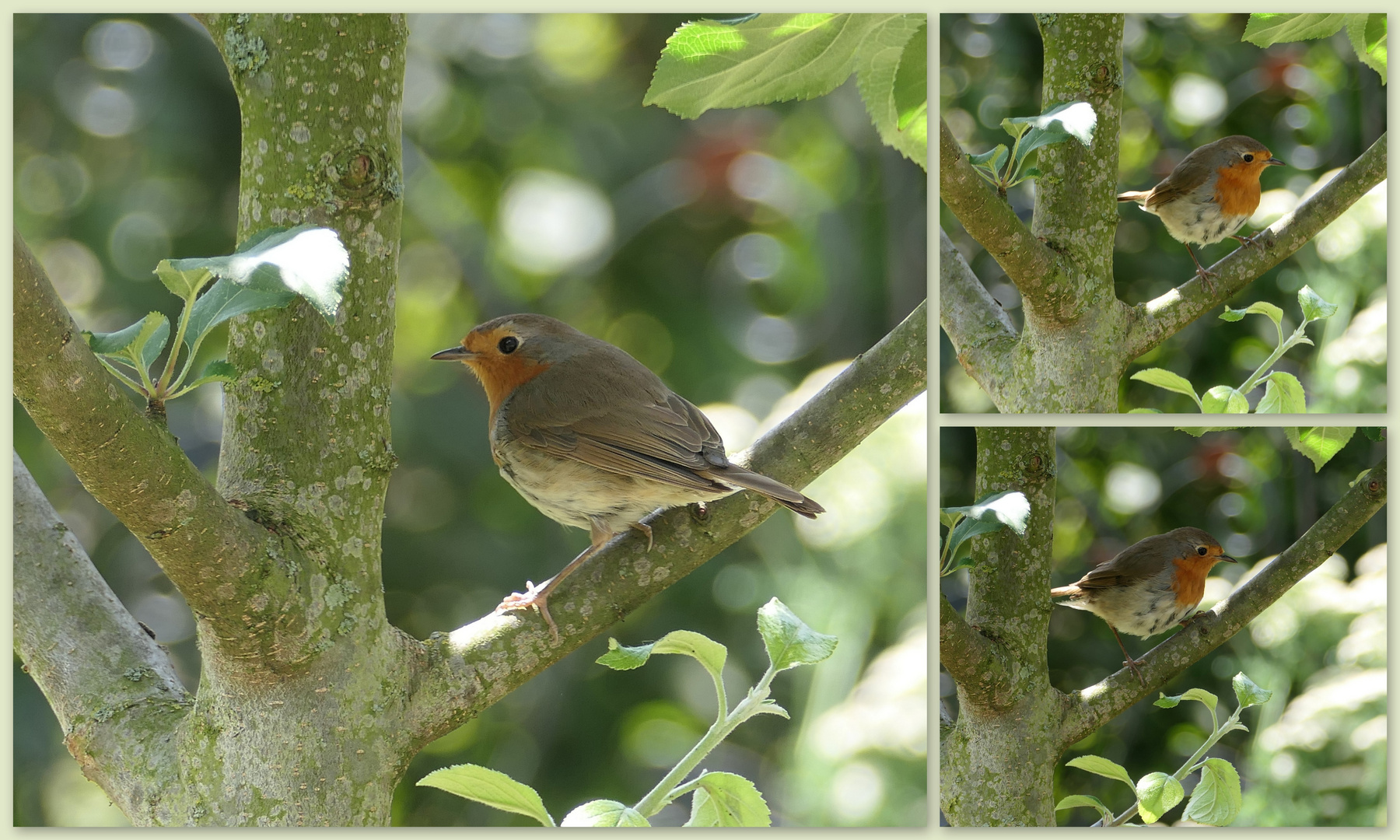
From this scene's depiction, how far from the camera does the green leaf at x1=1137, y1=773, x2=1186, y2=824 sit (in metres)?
1.81

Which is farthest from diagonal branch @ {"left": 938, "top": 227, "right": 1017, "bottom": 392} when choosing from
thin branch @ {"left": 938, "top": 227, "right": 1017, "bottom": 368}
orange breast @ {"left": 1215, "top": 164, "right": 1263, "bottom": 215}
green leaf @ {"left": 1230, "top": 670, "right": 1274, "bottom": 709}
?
green leaf @ {"left": 1230, "top": 670, "right": 1274, "bottom": 709}

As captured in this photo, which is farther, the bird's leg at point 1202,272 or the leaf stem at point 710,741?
the bird's leg at point 1202,272

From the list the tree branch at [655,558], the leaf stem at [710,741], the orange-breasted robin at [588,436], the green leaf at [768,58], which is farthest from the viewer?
the orange-breasted robin at [588,436]

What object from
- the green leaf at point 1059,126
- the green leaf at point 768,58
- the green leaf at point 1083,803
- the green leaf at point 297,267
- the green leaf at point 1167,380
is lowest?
the green leaf at point 1083,803

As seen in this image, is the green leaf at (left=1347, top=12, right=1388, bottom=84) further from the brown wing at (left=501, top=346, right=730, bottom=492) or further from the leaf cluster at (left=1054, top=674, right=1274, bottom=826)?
the brown wing at (left=501, top=346, right=730, bottom=492)

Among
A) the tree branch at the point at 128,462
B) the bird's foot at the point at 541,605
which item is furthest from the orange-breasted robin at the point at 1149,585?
the tree branch at the point at 128,462

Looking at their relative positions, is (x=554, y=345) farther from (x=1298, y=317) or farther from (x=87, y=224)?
(x=1298, y=317)

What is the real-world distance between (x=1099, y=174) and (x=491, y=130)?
1409 millimetres

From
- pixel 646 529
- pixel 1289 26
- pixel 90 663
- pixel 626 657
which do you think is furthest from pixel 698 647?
Result: pixel 1289 26

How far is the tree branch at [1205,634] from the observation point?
1.79 metres

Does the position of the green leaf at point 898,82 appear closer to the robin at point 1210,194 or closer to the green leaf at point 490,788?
the robin at point 1210,194

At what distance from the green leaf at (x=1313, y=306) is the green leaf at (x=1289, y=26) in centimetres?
Answer: 38

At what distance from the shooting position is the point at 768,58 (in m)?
1.15

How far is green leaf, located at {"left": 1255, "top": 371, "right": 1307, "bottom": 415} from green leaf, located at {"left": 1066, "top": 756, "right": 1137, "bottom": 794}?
0.58 metres
